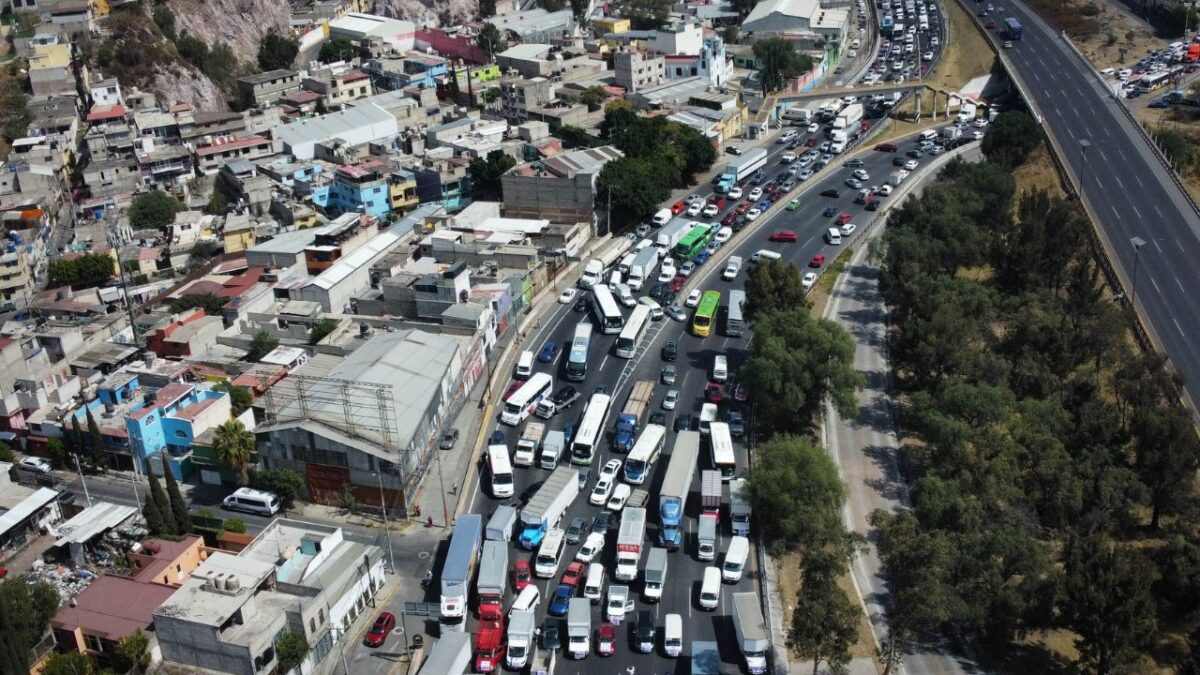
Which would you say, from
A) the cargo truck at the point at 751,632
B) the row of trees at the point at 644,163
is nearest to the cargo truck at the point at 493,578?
the cargo truck at the point at 751,632

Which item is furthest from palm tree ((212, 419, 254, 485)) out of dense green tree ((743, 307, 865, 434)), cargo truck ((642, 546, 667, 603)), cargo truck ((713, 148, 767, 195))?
cargo truck ((713, 148, 767, 195))

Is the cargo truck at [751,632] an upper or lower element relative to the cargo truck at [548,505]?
lower

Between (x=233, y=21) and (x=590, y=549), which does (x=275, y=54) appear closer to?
(x=233, y=21)

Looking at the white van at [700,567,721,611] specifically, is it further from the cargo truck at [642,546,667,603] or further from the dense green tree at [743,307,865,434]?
the dense green tree at [743,307,865,434]

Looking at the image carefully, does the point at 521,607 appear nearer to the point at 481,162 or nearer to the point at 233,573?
the point at 233,573

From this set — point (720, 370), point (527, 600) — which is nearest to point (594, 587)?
point (527, 600)

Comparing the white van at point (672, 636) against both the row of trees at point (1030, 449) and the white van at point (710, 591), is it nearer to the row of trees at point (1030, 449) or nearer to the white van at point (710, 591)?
the white van at point (710, 591)
